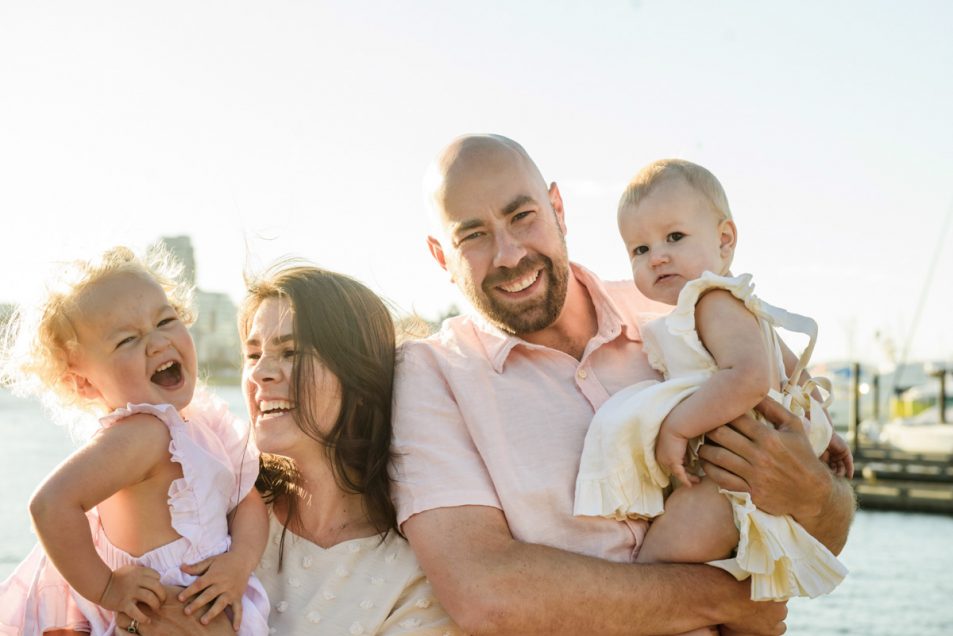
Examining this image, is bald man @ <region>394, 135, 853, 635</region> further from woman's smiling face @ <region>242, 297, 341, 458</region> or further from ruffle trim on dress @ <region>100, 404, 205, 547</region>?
ruffle trim on dress @ <region>100, 404, 205, 547</region>

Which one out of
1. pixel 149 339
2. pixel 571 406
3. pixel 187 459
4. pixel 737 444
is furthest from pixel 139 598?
pixel 737 444

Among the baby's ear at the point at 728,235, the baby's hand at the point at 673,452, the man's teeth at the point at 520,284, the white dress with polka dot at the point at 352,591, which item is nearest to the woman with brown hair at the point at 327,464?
the white dress with polka dot at the point at 352,591

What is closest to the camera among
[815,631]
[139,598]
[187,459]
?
[139,598]

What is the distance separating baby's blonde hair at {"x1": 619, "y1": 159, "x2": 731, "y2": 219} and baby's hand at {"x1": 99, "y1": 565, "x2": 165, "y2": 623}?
1.77m

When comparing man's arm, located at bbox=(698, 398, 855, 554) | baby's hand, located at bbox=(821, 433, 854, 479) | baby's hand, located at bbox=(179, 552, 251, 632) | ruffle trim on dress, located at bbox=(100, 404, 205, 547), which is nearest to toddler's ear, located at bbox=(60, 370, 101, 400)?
ruffle trim on dress, located at bbox=(100, 404, 205, 547)

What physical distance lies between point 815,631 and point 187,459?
15599 millimetres

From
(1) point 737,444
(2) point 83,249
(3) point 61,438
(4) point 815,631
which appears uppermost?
(2) point 83,249

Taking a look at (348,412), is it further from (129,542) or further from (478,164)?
(478,164)

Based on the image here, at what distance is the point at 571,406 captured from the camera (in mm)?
3262

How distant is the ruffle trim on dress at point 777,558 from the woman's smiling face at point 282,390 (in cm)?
124

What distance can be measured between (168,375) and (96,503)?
452mm

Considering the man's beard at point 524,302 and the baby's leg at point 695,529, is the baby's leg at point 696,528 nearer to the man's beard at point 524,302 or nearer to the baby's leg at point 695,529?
the baby's leg at point 695,529

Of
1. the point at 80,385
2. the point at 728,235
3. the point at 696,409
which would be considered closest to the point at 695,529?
the point at 696,409

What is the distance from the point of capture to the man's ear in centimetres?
379
